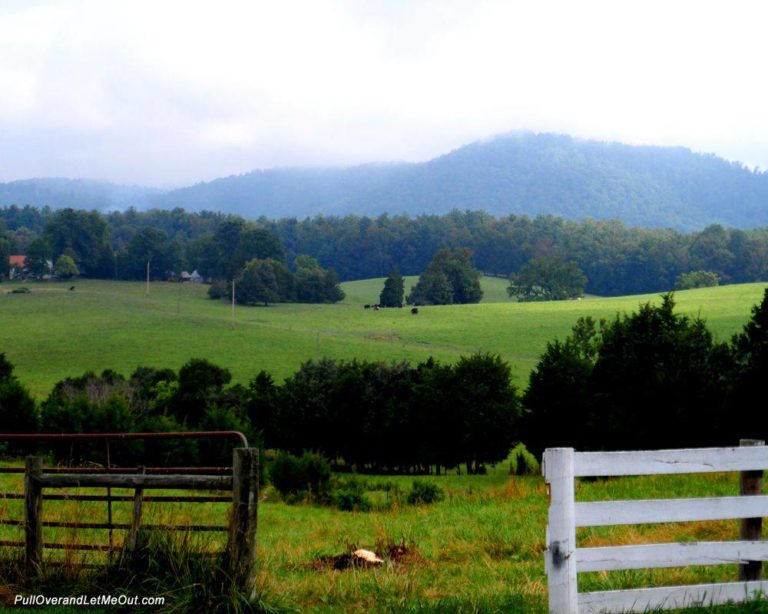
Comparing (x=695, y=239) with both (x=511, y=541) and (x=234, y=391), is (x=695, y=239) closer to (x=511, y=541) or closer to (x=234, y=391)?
(x=234, y=391)

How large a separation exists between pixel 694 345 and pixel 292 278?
3848 inches

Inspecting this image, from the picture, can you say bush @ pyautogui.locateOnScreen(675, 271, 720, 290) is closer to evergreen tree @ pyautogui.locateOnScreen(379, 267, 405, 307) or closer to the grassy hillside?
the grassy hillside

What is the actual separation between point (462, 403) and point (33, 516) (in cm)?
4623

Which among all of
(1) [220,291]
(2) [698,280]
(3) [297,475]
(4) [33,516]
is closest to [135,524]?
(4) [33,516]

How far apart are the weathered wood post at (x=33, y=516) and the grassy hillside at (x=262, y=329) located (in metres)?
65.1

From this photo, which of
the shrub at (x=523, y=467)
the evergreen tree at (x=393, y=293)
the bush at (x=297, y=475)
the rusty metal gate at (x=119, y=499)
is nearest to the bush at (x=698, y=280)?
the evergreen tree at (x=393, y=293)

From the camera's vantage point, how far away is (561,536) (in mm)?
6477

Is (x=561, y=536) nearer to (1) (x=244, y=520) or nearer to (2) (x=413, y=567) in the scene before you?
(1) (x=244, y=520)

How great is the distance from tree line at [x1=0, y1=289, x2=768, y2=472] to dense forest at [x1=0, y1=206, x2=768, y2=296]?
82505 millimetres

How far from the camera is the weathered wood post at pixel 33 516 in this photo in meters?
8.05

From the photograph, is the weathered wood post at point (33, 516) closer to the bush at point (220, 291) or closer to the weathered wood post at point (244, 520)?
the weathered wood post at point (244, 520)

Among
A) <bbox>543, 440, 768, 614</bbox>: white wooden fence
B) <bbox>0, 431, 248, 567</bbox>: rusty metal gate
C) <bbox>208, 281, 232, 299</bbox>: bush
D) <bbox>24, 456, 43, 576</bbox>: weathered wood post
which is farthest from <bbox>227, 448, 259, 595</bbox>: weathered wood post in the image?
<bbox>208, 281, 232, 299</bbox>: bush

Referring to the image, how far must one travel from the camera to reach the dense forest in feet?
487

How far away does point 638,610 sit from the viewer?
6844mm
